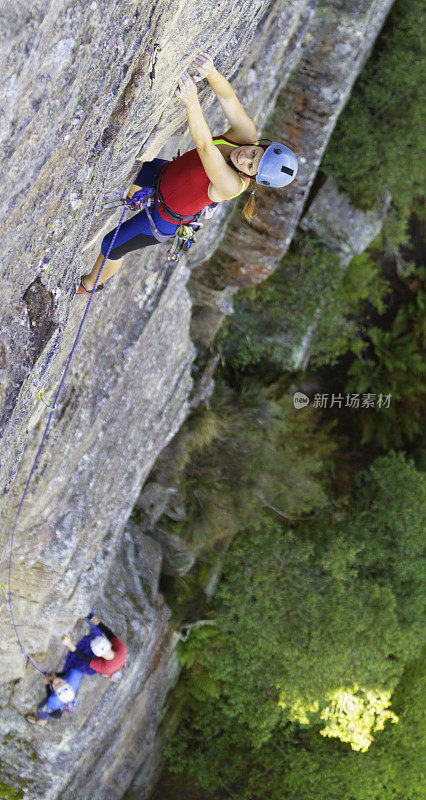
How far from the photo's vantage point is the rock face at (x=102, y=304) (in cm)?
230

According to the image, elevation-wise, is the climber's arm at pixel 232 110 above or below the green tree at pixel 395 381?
above

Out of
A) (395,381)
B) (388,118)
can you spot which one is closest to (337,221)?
(388,118)

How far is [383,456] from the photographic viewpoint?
9.58m

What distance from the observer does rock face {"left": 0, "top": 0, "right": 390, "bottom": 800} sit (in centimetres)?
230

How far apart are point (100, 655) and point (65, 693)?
1.64 ft

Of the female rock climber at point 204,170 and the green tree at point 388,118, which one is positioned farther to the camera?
the green tree at point 388,118

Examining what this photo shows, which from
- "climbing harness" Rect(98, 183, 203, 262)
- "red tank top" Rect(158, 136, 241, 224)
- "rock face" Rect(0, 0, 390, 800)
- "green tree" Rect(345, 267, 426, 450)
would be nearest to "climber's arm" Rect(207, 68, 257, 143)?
"red tank top" Rect(158, 136, 241, 224)

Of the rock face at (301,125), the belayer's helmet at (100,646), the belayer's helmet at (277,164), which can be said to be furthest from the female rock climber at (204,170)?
the belayer's helmet at (100,646)

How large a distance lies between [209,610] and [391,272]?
7337mm

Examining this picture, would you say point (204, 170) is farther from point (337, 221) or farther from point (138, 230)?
point (337, 221)

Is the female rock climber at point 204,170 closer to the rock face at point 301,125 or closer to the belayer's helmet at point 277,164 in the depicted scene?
the belayer's helmet at point 277,164

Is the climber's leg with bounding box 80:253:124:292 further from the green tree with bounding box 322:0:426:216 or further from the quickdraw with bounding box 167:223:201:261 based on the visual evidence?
the green tree with bounding box 322:0:426:216

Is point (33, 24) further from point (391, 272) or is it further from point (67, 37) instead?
point (391, 272)

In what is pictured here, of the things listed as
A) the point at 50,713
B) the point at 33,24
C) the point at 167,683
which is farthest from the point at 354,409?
the point at 33,24
